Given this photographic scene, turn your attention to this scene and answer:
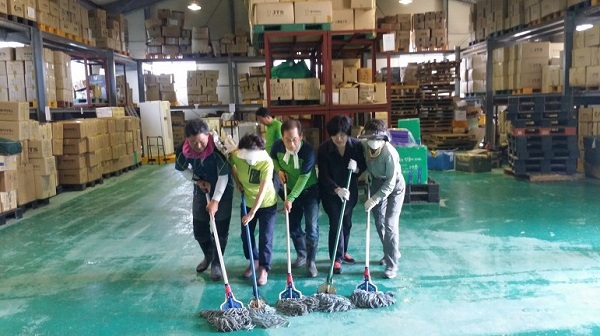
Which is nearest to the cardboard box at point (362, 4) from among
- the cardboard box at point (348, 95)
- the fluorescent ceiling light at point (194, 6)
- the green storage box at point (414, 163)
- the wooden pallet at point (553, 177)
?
the cardboard box at point (348, 95)

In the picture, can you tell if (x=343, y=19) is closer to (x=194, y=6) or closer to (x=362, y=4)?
(x=362, y=4)

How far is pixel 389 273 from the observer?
517 cm

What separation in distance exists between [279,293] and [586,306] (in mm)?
2669

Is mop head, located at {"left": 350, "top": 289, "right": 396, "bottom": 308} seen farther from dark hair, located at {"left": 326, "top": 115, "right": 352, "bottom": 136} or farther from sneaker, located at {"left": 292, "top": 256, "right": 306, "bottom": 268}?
dark hair, located at {"left": 326, "top": 115, "right": 352, "bottom": 136}

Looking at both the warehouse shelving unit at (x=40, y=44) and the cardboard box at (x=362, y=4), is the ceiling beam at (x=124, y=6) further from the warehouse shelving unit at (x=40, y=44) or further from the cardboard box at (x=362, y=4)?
the cardboard box at (x=362, y=4)

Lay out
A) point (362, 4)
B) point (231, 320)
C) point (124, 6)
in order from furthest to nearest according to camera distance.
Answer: point (124, 6)
point (362, 4)
point (231, 320)

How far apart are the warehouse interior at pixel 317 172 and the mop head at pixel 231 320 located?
2 centimetres

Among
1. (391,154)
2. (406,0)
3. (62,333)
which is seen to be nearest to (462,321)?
(391,154)

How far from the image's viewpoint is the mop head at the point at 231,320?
4102mm

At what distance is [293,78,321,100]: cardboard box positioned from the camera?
888 cm

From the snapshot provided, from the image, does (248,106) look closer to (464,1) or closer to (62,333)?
(464,1)

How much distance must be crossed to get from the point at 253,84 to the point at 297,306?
14.8m

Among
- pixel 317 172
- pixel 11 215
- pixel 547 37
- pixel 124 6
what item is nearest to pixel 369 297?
pixel 317 172

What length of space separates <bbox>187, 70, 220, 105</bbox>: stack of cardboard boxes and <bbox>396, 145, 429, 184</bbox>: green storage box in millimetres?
11537
